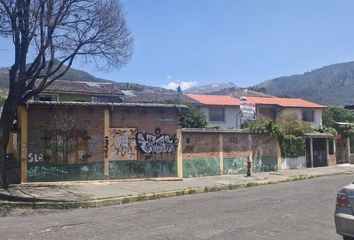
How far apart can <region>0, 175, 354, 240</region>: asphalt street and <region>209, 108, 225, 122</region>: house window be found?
31.7m

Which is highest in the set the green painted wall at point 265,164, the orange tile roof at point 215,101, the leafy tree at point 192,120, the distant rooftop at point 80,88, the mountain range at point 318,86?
the mountain range at point 318,86

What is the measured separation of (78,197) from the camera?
17000mm

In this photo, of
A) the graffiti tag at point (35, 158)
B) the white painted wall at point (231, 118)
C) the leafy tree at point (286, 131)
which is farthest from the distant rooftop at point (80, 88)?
the graffiti tag at point (35, 158)

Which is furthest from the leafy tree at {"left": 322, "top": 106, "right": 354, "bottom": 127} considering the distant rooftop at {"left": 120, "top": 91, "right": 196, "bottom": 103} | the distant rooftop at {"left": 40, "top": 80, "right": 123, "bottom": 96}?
the distant rooftop at {"left": 40, "top": 80, "right": 123, "bottom": 96}

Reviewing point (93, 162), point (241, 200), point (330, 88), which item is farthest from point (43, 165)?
point (330, 88)

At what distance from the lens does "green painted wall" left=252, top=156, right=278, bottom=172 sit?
30375mm

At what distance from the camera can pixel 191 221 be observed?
11617 millimetres

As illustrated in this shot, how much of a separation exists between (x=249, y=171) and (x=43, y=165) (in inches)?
454

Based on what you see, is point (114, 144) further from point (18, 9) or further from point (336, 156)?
point (336, 156)

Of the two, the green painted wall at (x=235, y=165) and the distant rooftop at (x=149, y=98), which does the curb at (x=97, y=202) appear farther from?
the distant rooftop at (x=149, y=98)

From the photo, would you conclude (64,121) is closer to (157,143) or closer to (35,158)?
(35,158)

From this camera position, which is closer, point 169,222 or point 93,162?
point 169,222

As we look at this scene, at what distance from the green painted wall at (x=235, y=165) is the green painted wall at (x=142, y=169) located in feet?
15.9

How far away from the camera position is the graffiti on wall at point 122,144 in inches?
893
